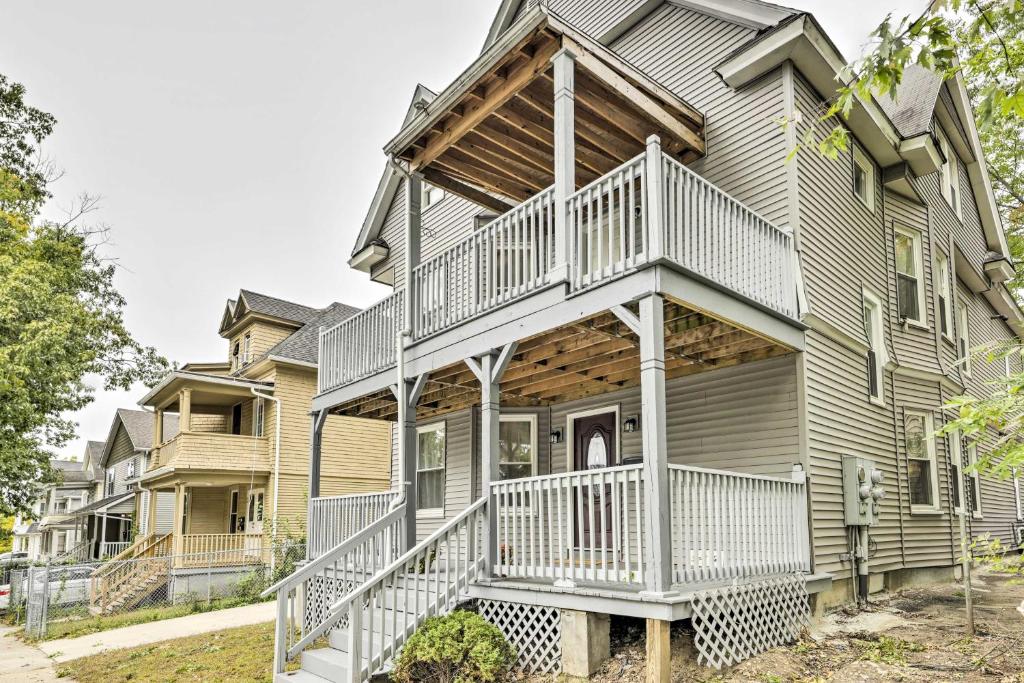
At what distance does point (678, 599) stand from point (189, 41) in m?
35.7

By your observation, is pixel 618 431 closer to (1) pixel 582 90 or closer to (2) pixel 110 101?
(1) pixel 582 90

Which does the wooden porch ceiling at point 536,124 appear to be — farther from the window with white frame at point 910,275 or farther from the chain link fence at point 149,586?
the chain link fence at point 149,586

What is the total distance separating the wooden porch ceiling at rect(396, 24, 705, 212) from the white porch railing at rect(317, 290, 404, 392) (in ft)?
6.75

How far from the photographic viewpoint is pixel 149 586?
19219 mm

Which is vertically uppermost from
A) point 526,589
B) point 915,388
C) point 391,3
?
point 391,3

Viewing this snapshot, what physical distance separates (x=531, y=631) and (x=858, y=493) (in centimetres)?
461

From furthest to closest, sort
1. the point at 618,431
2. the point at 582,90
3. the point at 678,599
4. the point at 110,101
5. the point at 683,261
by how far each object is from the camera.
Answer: the point at 110,101 → the point at 618,431 → the point at 582,90 → the point at 683,261 → the point at 678,599

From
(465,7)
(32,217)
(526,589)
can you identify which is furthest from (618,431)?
(465,7)

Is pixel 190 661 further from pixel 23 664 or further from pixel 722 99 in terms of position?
pixel 722 99

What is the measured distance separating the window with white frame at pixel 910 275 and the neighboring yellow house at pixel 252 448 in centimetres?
1674

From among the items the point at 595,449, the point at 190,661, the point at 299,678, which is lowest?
the point at 190,661

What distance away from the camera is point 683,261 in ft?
23.0

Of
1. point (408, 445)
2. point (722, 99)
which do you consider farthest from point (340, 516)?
point (722, 99)

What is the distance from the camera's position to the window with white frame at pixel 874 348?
10.8m
